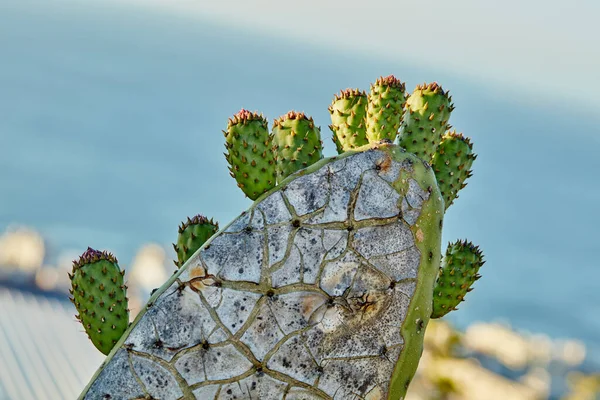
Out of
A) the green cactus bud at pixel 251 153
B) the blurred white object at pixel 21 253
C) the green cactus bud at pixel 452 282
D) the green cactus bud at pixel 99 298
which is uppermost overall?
the blurred white object at pixel 21 253

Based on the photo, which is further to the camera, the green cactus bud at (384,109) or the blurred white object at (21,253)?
the blurred white object at (21,253)

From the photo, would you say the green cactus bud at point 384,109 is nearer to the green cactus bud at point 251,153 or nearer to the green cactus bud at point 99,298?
the green cactus bud at point 251,153

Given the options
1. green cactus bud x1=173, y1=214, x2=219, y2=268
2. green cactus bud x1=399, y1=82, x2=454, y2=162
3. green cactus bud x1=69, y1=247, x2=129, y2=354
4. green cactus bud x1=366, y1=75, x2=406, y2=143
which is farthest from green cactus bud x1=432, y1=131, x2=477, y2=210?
green cactus bud x1=69, y1=247, x2=129, y2=354

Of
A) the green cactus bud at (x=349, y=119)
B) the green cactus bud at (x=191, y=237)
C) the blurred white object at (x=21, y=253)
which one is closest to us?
the green cactus bud at (x=191, y=237)

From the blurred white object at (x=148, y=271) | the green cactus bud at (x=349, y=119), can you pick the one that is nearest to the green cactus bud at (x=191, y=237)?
the green cactus bud at (x=349, y=119)

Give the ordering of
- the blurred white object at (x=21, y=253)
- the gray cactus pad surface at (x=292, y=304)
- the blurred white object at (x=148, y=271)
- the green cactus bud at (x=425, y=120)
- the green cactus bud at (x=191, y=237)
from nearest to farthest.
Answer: the gray cactus pad surface at (x=292, y=304), the green cactus bud at (x=191, y=237), the green cactus bud at (x=425, y=120), the blurred white object at (x=21, y=253), the blurred white object at (x=148, y=271)

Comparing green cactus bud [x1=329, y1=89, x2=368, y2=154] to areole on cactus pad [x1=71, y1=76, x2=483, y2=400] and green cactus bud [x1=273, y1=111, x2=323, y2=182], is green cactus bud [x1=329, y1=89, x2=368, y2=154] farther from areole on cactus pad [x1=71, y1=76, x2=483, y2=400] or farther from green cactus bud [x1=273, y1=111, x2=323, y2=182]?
areole on cactus pad [x1=71, y1=76, x2=483, y2=400]
